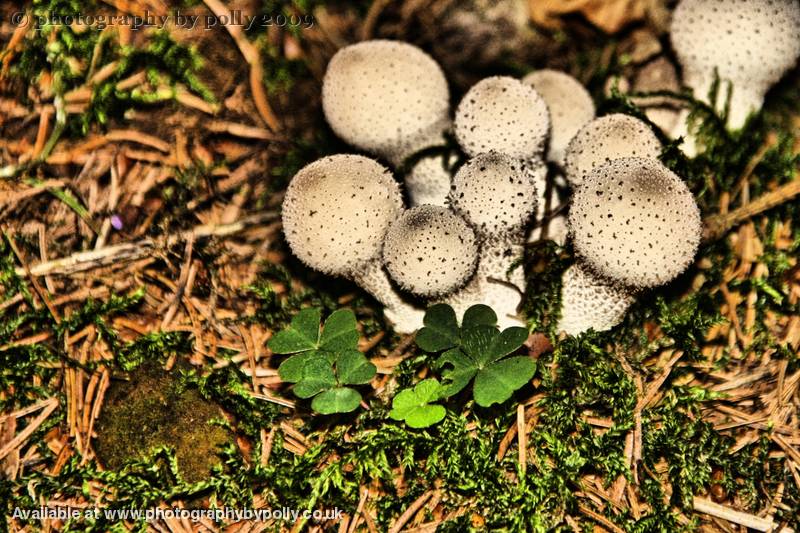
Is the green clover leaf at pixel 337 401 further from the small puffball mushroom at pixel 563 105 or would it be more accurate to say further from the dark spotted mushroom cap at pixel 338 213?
the small puffball mushroom at pixel 563 105

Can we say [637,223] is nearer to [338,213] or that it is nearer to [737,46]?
[338,213]

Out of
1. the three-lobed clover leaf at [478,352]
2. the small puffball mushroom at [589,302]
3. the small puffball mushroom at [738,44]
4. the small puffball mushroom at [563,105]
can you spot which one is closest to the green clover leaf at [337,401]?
the three-lobed clover leaf at [478,352]

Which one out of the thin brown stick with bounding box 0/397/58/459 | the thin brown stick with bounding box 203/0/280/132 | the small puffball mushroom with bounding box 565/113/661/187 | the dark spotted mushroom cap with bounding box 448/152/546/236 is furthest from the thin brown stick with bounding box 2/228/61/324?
the small puffball mushroom with bounding box 565/113/661/187

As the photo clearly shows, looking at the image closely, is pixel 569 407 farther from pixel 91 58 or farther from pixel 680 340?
pixel 91 58

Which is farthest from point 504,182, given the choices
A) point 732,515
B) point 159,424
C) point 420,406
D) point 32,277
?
point 32,277

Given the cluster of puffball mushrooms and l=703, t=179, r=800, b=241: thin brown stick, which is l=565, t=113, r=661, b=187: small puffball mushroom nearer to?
the cluster of puffball mushrooms
